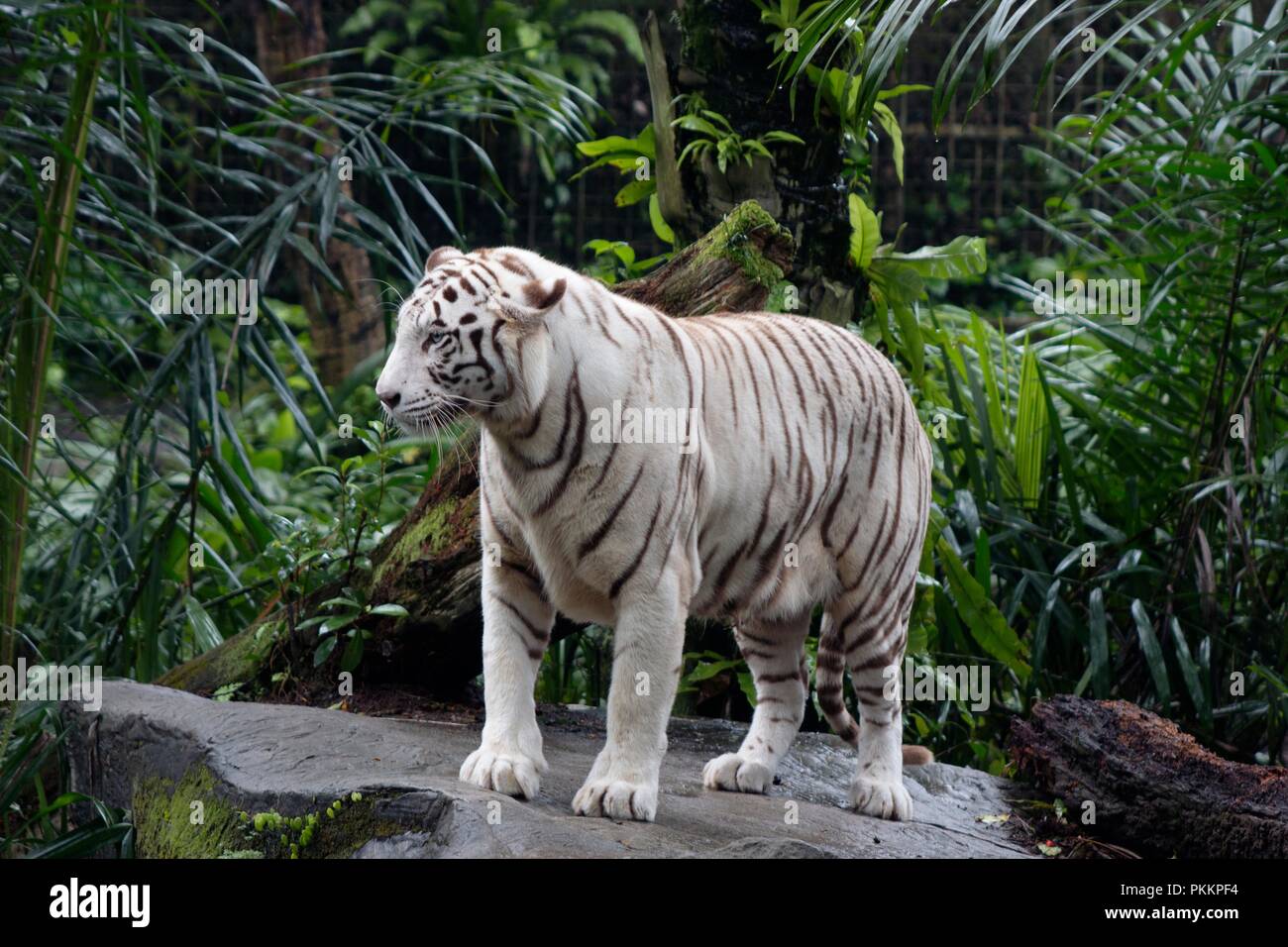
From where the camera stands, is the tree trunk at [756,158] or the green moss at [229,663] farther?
the tree trunk at [756,158]

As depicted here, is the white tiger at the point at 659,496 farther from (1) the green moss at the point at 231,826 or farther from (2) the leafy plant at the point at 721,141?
(2) the leafy plant at the point at 721,141

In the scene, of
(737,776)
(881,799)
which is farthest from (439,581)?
(881,799)

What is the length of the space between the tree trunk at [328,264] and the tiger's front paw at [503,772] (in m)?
5.42

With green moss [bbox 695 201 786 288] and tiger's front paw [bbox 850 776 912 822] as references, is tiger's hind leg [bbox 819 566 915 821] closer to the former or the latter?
tiger's front paw [bbox 850 776 912 822]

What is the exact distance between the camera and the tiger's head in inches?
105

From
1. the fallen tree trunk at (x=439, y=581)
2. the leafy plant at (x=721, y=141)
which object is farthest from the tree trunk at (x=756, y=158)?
the fallen tree trunk at (x=439, y=581)

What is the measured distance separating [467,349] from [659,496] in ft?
1.59

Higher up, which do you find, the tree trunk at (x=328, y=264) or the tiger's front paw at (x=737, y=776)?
the tree trunk at (x=328, y=264)

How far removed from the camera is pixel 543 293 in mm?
2703

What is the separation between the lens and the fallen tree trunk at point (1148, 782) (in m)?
3.07

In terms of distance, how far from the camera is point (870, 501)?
10.8 ft

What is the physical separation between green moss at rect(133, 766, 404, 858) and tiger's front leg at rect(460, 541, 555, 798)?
0.24 metres

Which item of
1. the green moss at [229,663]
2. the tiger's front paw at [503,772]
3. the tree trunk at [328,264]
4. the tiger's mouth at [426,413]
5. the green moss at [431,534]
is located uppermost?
the tree trunk at [328,264]
